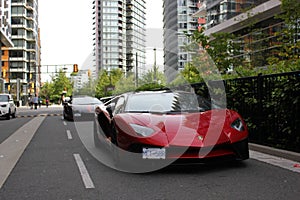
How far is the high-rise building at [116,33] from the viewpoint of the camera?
497 ft

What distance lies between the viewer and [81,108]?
18391 mm

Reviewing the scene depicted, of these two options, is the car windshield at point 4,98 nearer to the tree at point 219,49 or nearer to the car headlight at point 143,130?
the tree at point 219,49

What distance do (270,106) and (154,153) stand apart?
3491 millimetres

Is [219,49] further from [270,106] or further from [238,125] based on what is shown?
[238,125]

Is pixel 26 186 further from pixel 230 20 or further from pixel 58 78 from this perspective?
pixel 58 78

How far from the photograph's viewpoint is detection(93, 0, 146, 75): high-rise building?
15162cm

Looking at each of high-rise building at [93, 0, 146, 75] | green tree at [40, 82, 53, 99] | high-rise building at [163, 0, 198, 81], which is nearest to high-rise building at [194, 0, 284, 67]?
high-rise building at [163, 0, 198, 81]

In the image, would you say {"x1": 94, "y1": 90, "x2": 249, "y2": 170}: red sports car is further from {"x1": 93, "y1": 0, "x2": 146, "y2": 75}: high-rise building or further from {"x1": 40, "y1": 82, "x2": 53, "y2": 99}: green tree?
{"x1": 93, "y1": 0, "x2": 146, "y2": 75}: high-rise building

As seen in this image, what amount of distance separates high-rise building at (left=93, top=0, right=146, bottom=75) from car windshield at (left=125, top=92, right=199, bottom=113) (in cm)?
14206

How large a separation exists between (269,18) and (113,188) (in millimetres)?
26933

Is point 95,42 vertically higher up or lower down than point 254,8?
higher up

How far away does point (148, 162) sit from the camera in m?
5.64

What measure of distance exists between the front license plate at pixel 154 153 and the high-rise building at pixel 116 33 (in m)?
144

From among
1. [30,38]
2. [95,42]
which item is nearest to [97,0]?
[95,42]
